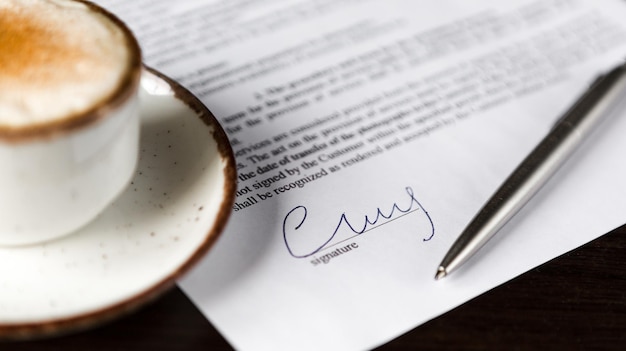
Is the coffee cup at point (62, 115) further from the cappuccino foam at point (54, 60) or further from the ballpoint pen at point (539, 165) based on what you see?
the ballpoint pen at point (539, 165)

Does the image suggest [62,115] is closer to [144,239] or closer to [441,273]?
[144,239]

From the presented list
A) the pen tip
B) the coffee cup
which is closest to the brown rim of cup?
the coffee cup

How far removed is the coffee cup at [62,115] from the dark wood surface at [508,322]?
74 mm

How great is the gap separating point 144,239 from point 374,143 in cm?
22

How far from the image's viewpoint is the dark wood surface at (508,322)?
444 millimetres

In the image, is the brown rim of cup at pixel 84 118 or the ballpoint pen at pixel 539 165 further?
the ballpoint pen at pixel 539 165

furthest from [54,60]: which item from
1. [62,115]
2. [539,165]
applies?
[539,165]

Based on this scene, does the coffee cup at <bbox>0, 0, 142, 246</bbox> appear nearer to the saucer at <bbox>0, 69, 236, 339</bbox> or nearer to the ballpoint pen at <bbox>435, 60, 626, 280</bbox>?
the saucer at <bbox>0, 69, 236, 339</bbox>

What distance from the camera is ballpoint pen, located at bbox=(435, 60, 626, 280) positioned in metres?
0.51

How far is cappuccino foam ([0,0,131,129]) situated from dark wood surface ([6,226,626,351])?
13cm

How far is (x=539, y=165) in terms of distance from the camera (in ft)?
1.85
